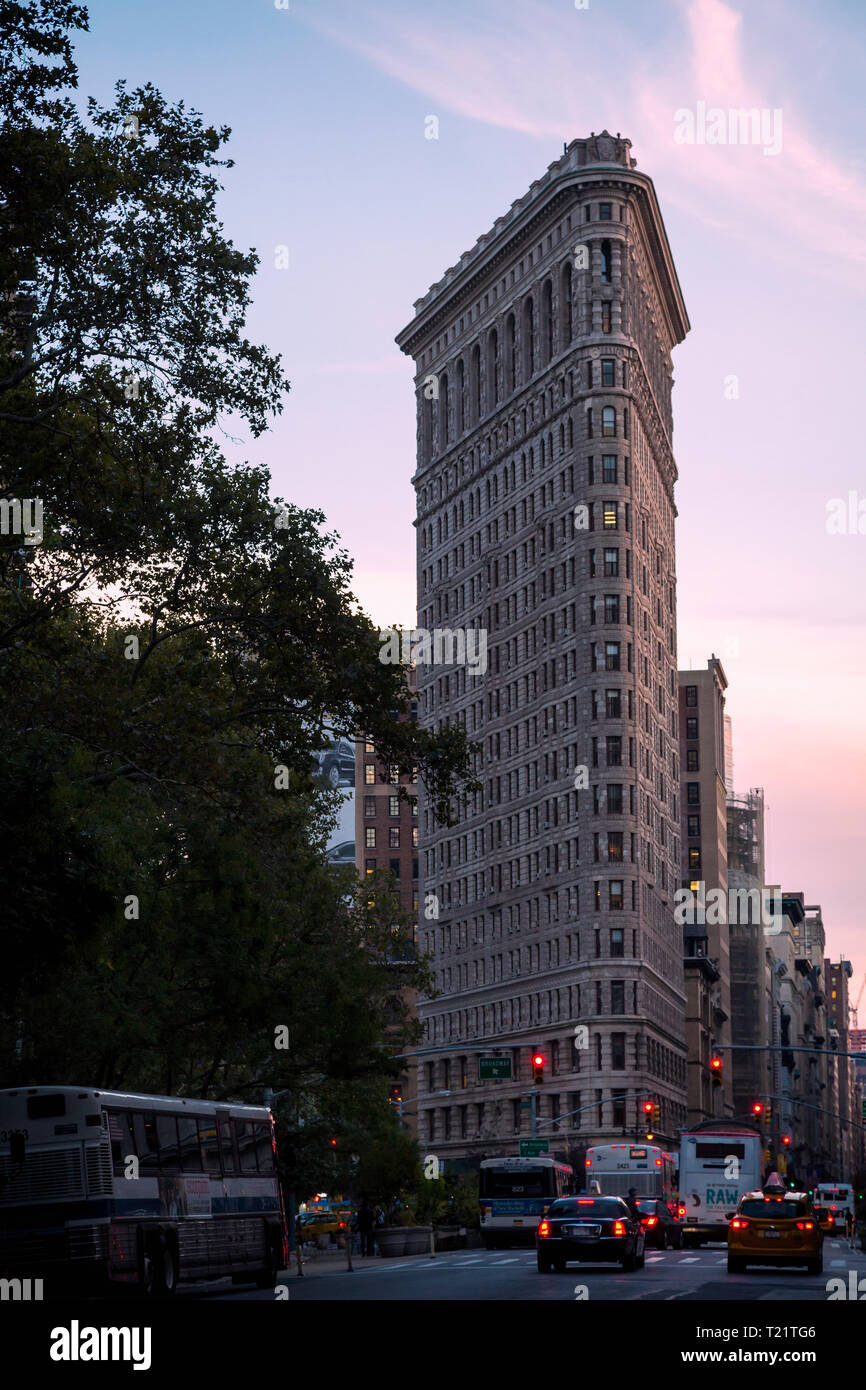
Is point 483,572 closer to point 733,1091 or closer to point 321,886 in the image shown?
point 733,1091

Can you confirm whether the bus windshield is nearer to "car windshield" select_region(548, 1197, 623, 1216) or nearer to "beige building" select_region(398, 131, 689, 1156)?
"car windshield" select_region(548, 1197, 623, 1216)

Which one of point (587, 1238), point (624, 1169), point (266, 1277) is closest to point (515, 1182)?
point (624, 1169)

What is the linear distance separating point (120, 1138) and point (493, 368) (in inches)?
4632

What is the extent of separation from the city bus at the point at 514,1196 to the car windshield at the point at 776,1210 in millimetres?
27465

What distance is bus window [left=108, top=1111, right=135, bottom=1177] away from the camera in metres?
29.5

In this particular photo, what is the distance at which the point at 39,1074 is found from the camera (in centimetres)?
4178

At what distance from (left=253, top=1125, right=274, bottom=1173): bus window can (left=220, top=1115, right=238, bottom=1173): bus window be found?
192cm

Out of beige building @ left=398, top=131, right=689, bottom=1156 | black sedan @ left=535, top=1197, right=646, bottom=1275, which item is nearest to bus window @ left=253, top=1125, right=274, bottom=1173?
black sedan @ left=535, top=1197, right=646, bottom=1275

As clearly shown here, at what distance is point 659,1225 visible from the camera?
180 feet

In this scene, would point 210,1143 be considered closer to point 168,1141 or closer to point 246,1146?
point 246,1146

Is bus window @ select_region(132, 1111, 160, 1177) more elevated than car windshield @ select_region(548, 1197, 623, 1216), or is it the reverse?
bus window @ select_region(132, 1111, 160, 1177)
